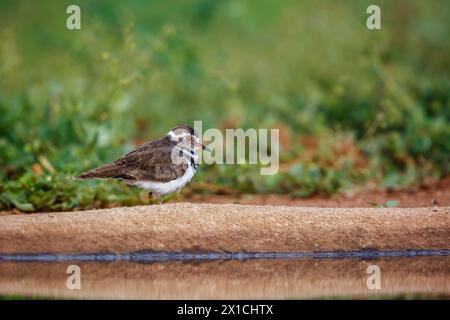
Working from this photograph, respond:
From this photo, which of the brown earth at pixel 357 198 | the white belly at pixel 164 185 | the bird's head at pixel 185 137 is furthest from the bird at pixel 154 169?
the brown earth at pixel 357 198

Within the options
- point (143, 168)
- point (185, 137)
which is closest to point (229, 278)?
point (143, 168)

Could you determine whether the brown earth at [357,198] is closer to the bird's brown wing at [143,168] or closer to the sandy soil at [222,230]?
the bird's brown wing at [143,168]

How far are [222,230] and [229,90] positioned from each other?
428 cm

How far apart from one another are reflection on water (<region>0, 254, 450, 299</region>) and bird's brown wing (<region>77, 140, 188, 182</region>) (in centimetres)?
103

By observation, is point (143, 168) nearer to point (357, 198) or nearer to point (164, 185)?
point (164, 185)

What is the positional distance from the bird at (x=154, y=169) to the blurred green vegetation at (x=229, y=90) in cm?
41

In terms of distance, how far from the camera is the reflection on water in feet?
20.5

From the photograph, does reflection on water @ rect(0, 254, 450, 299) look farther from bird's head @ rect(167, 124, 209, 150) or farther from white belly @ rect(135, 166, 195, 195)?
bird's head @ rect(167, 124, 209, 150)

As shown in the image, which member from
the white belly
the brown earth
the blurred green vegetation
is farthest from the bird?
the brown earth

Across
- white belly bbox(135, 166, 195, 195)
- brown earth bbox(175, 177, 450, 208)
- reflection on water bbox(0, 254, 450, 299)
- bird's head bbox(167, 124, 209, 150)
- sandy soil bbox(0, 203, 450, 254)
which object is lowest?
reflection on water bbox(0, 254, 450, 299)

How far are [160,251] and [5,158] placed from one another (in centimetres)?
260

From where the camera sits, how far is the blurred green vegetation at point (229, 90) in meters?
9.27

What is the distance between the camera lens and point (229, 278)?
21.5 ft

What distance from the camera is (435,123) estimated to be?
10117mm
